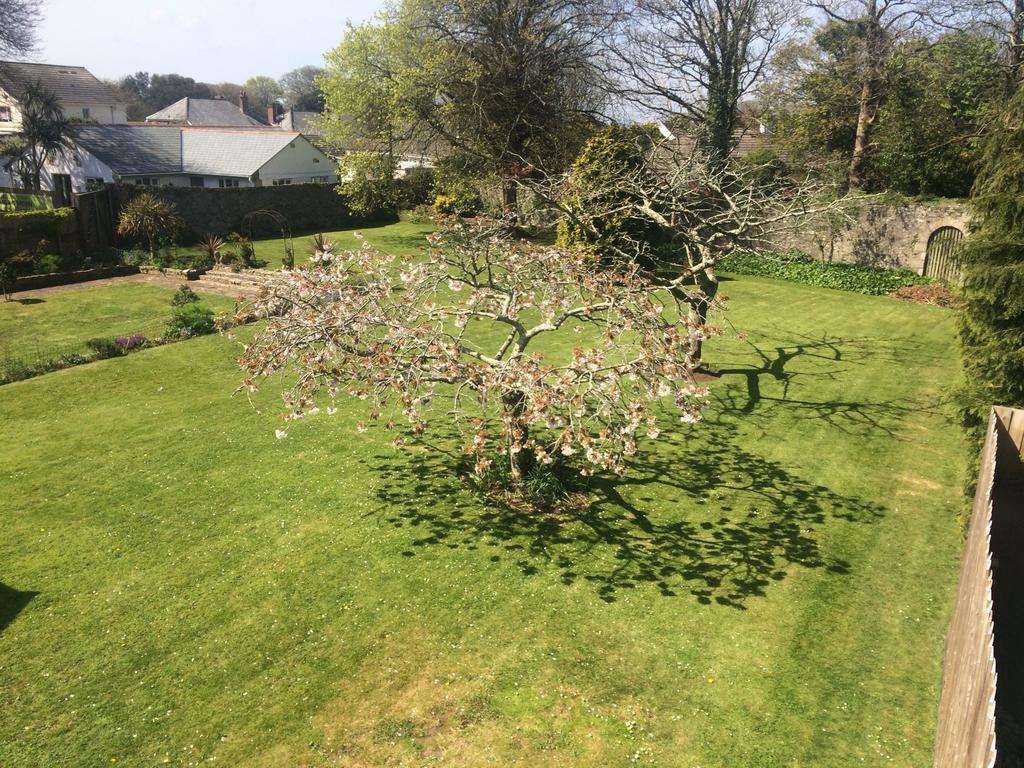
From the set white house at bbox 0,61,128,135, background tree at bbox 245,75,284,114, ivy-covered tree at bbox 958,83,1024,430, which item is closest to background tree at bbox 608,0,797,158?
ivy-covered tree at bbox 958,83,1024,430

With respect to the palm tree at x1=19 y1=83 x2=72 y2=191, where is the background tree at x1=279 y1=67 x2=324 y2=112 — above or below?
above

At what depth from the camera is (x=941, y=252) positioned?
78.4ft

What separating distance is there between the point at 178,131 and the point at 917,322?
1598 inches

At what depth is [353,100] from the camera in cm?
2869

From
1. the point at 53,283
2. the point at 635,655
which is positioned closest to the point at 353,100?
the point at 53,283

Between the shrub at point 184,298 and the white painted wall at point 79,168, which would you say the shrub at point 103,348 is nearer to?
the shrub at point 184,298

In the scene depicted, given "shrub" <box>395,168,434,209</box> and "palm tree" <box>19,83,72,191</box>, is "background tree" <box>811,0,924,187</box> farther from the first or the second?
"palm tree" <box>19,83,72,191</box>

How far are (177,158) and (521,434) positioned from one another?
38284 mm

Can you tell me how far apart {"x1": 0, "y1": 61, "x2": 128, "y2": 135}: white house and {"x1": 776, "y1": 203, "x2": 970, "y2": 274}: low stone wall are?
54.1 meters

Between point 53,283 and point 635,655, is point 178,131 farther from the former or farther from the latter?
point 635,655

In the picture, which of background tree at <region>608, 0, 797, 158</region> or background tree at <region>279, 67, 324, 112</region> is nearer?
background tree at <region>608, 0, 797, 158</region>

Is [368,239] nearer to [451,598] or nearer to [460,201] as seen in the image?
[460,201]

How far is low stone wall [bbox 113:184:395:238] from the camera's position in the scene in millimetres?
28191

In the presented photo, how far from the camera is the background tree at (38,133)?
34656 mm
